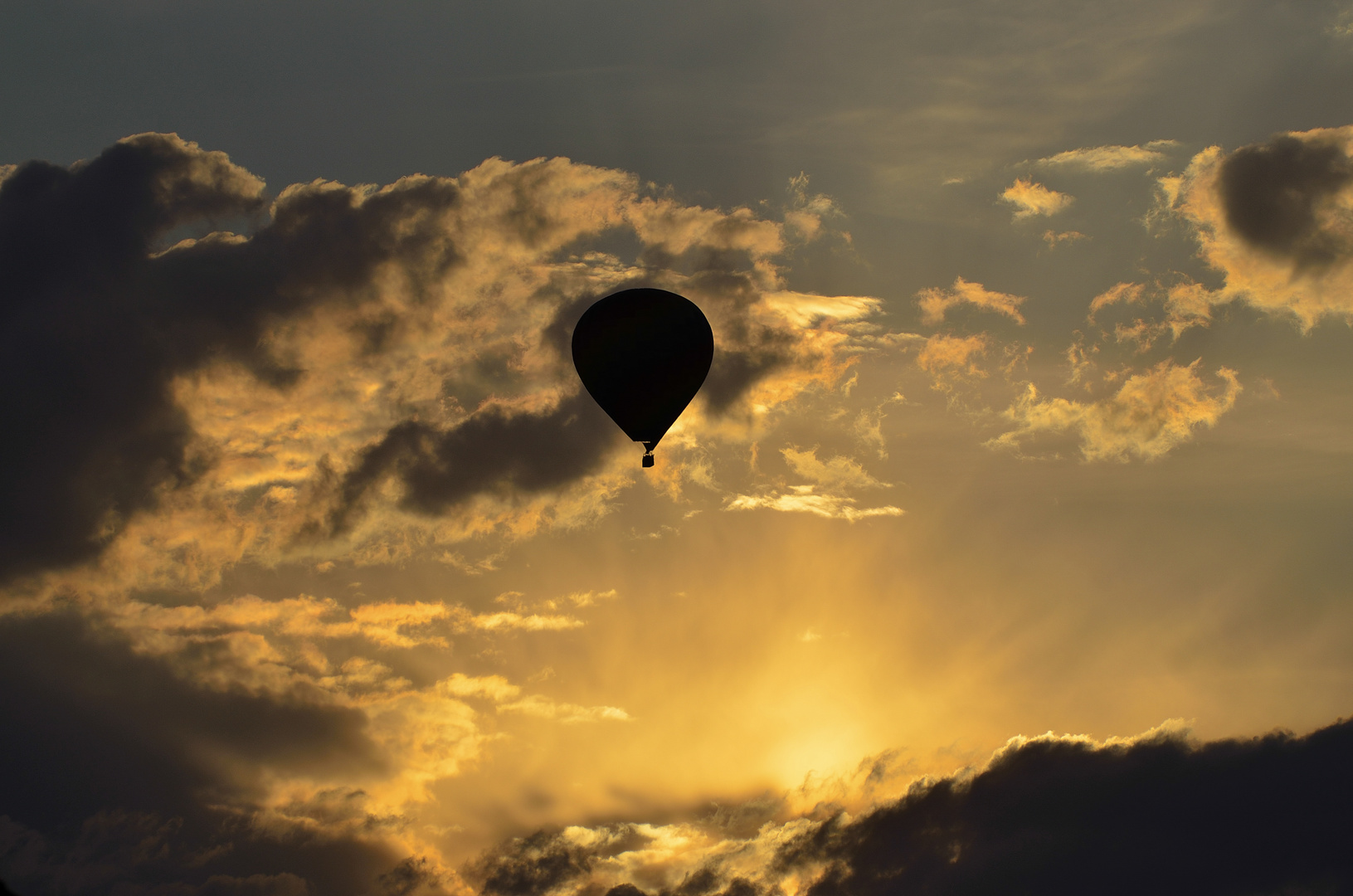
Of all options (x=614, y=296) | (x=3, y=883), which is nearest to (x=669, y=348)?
(x=614, y=296)

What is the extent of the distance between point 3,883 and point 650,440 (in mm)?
52023

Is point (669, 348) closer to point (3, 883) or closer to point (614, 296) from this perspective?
point (614, 296)

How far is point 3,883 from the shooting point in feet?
98.6

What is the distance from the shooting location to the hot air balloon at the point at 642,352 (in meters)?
77.3

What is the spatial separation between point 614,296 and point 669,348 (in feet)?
19.6

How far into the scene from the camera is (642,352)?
255ft

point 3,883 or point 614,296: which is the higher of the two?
point 614,296

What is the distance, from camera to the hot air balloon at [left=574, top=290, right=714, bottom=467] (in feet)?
254

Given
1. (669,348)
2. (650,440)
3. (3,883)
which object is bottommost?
(3,883)

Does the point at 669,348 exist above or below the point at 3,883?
above

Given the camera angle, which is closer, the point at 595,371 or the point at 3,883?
the point at 3,883

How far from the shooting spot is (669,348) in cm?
7769

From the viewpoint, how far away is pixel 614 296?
254 feet

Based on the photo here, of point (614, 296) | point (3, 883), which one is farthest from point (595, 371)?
point (3, 883)
